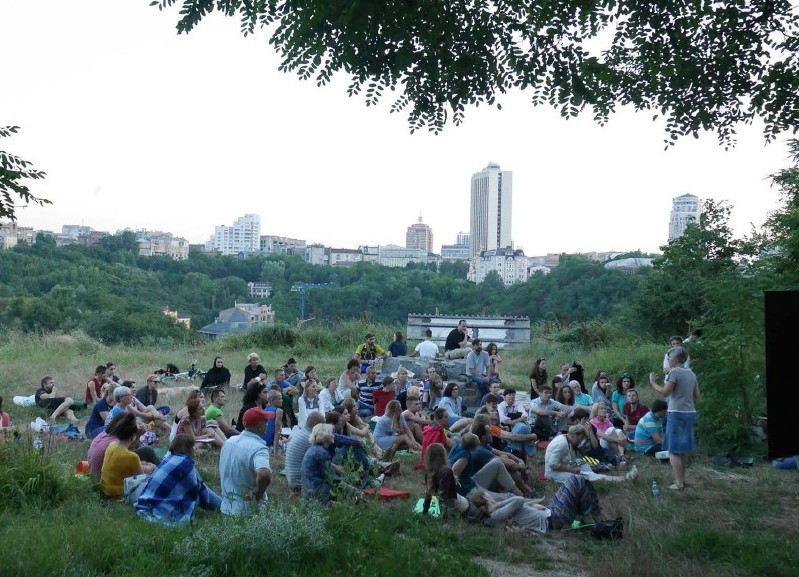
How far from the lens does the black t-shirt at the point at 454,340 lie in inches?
659

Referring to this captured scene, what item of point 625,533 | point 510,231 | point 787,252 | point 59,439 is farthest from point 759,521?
point 510,231

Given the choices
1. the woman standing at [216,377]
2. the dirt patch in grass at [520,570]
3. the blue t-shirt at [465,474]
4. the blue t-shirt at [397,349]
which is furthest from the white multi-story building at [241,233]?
the dirt patch in grass at [520,570]

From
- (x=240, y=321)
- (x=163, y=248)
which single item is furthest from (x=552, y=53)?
(x=163, y=248)

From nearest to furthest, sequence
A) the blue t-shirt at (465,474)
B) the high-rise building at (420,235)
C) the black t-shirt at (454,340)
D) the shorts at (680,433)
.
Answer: the blue t-shirt at (465,474), the shorts at (680,433), the black t-shirt at (454,340), the high-rise building at (420,235)

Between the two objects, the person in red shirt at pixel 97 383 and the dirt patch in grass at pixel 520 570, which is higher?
the person in red shirt at pixel 97 383

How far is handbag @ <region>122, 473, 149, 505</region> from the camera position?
6652mm

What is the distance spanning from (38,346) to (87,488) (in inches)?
629

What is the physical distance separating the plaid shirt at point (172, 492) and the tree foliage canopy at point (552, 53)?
11.3ft

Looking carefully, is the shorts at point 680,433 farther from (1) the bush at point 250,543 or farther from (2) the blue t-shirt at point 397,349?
(2) the blue t-shirt at point 397,349

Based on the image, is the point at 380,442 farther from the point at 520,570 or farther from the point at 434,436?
the point at 520,570

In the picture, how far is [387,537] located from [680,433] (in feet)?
12.9

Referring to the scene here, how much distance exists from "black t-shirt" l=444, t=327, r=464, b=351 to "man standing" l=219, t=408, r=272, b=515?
1014cm

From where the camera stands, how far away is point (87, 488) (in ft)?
22.7

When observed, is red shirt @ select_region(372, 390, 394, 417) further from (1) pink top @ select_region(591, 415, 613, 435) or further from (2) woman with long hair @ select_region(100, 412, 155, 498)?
(2) woman with long hair @ select_region(100, 412, 155, 498)
